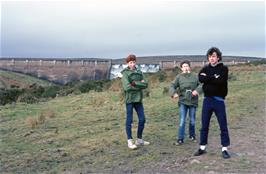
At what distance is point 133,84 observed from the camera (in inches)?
317

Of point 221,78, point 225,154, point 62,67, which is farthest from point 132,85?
point 62,67

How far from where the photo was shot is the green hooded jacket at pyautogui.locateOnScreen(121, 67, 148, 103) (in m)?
8.07

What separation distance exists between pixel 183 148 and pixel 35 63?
172 ft

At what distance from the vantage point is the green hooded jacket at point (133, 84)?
8070 millimetres

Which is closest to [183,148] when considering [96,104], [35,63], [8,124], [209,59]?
[209,59]

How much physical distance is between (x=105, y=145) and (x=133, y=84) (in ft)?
5.14

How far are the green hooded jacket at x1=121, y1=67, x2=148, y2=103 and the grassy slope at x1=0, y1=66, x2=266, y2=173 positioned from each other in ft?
3.24

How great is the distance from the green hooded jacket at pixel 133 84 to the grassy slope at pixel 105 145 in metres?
0.99

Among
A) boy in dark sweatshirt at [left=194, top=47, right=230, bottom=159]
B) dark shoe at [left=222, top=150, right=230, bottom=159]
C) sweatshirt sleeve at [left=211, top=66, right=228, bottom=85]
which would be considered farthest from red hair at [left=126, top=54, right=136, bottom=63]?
dark shoe at [left=222, top=150, right=230, bottom=159]

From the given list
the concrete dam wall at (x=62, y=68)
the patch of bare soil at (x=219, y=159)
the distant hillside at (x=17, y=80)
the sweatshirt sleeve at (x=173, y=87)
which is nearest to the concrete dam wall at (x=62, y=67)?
the concrete dam wall at (x=62, y=68)

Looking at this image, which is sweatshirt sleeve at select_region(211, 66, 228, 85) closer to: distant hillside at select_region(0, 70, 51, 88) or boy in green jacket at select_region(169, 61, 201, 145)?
boy in green jacket at select_region(169, 61, 201, 145)

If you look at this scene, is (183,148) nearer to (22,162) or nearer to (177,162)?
(177,162)

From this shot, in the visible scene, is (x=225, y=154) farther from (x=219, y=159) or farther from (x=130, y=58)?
(x=130, y=58)

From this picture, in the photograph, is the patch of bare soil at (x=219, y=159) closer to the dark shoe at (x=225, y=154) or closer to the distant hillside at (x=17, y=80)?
the dark shoe at (x=225, y=154)
